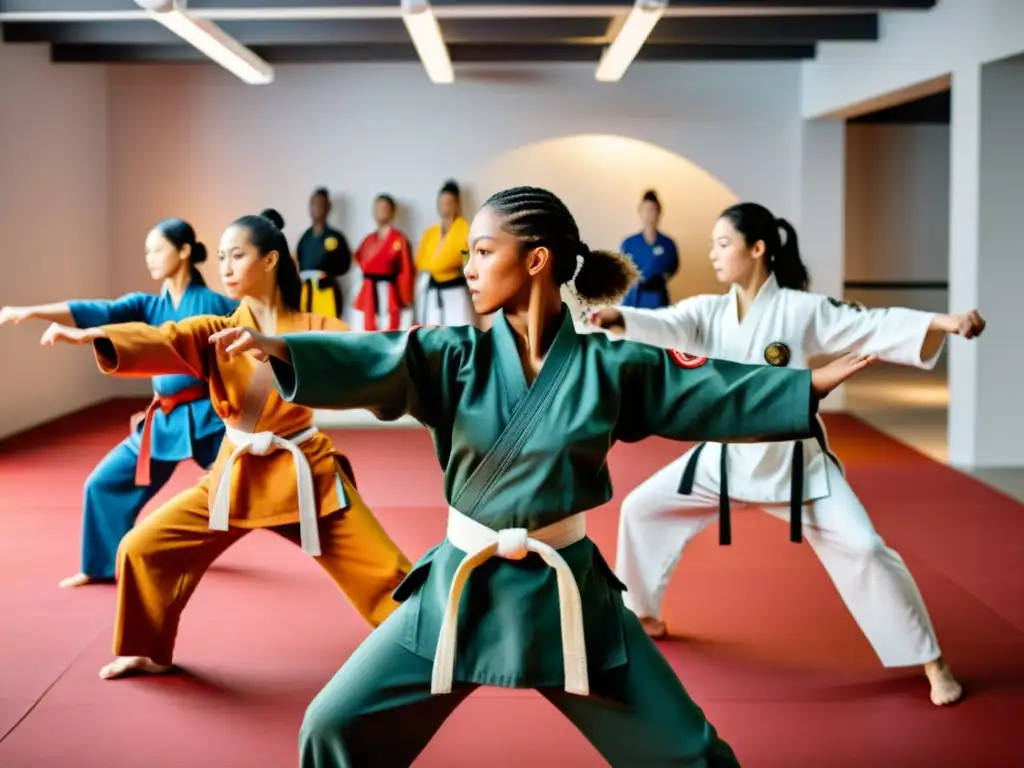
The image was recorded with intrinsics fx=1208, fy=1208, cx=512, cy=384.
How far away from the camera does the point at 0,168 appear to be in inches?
264

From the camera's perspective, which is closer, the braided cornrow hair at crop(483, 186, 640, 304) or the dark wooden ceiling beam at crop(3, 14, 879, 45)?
the braided cornrow hair at crop(483, 186, 640, 304)

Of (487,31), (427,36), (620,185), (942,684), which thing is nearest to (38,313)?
(942,684)

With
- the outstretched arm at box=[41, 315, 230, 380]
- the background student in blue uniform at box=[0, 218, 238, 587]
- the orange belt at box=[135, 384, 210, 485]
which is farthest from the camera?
the background student in blue uniform at box=[0, 218, 238, 587]

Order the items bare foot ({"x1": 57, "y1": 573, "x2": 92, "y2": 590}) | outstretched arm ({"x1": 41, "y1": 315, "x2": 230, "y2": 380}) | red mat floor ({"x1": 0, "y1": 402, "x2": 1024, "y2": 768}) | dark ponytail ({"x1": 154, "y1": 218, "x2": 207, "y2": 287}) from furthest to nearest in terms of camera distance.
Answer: bare foot ({"x1": 57, "y1": 573, "x2": 92, "y2": 590}), dark ponytail ({"x1": 154, "y1": 218, "x2": 207, "y2": 287}), red mat floor ({"x1": 0, "y1": 402, "x2": 1024, "y2": 768}), outstretched arm ({"x1": 41, "y1": 315, "x2": 230, "y2": 380})

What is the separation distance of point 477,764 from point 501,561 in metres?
0.84

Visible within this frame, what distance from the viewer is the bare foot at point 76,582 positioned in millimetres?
3805

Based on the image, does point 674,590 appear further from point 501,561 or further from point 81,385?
point 81,385

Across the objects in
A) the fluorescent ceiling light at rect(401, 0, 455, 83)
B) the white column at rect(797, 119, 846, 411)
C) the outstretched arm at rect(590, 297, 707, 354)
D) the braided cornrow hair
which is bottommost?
the outstretched arm at rect(590, 297, 707, 354)

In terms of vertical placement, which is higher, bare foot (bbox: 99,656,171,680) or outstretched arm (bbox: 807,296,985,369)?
outstretched arm (bbox: 807,296,985,369)

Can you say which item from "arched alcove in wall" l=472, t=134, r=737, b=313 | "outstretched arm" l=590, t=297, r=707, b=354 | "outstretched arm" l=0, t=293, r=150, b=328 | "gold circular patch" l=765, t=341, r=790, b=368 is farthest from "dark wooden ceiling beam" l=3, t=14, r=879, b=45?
"gold circular patch" l=765, t=341, r=790, b=368

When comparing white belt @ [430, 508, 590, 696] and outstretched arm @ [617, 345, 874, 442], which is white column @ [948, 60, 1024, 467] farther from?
white belt @ [430, 508, 590, 696]

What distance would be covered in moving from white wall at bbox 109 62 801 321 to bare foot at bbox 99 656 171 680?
5.83 metres

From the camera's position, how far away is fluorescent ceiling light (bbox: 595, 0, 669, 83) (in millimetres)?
5227

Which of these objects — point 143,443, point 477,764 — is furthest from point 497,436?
point 143,443
